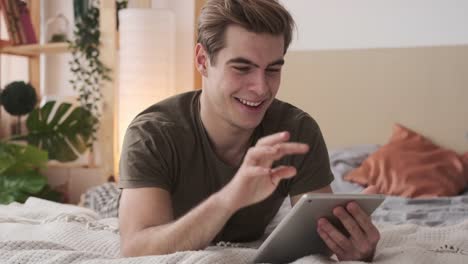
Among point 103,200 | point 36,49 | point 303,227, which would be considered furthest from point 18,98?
point 303,227

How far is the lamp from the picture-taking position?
2.91m

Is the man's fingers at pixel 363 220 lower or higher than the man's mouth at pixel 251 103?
lower

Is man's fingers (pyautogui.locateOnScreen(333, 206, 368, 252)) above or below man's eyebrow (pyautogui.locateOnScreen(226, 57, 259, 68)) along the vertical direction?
below

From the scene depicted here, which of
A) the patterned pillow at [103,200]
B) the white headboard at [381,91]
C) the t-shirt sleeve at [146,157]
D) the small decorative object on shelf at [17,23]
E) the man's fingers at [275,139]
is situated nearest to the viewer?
the man's fingers at [275,139]

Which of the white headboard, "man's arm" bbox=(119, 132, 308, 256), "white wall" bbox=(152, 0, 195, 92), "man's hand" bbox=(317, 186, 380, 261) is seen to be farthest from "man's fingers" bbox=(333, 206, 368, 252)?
"white wall" bbox=(152, 0, 195, 92)

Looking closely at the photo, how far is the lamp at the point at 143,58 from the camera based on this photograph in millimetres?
2908

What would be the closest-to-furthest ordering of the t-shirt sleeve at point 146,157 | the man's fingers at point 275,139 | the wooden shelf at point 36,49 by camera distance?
the man's fingers at point 275,139
the t-shirt sleeve at point 146,157
the wooden shelf at point 36,49

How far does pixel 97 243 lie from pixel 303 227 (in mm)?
521

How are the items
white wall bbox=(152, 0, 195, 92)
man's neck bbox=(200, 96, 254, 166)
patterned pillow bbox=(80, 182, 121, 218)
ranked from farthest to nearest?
white wall bbox=(152, 0, 195, 92)
patterned pillow bbox=(80, 182, 121, 218)
man's neck bbox=(200, 96, 254, 166)

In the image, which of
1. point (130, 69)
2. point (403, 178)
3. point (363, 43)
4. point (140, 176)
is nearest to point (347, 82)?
point (363, 43)

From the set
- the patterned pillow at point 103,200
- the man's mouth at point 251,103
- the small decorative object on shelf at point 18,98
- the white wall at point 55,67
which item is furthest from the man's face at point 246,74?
the white wall at point 55,67

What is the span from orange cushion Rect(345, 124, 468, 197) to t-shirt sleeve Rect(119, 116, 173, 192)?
1.25m

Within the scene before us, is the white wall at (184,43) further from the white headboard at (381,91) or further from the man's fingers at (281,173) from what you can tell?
the man's fingers at (281,173)

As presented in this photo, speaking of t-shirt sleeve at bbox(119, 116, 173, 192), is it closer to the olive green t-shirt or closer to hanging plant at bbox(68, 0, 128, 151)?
the olive green t-shirt
